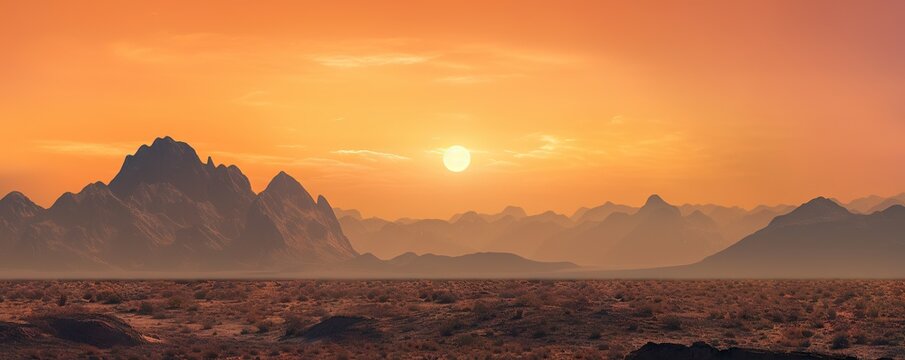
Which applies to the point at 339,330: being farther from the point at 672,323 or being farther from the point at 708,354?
the point at 708,354

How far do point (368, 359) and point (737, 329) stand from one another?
73.2 ft

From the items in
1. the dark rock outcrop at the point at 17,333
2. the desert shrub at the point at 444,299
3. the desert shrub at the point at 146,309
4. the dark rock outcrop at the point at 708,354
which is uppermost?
the desert shrub at the point at 444,299

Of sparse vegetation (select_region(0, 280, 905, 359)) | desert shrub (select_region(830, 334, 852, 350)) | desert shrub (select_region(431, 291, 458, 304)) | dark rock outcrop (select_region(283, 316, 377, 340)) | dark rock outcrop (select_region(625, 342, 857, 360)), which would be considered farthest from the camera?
desert shrub (select_region(431, 291, 458, 304))

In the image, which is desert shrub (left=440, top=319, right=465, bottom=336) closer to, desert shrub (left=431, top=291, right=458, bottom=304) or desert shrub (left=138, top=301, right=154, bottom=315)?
desert shrub (left=431, top=291, right=458, bottom=304)

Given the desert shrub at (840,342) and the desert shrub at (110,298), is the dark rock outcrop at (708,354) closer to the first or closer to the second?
the desert shrub at (840,342)

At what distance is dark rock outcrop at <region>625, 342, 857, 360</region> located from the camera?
34.4 m

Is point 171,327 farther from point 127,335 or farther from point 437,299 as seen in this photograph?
point 437,299

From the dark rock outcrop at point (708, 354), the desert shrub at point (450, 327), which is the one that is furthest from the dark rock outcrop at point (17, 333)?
the dark rock outcrop at point (708, 354)

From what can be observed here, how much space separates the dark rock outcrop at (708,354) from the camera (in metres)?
34.4

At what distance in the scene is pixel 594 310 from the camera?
6134 centimetres

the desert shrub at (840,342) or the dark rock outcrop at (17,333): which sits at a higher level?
the desert shrub at (840,342)

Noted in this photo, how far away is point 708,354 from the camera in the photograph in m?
35.7

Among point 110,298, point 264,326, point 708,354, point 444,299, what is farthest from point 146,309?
point 708,354

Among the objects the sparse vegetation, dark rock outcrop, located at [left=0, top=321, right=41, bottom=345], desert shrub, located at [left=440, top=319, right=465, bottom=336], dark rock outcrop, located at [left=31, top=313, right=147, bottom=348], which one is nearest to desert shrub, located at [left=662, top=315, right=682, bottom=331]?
the sparse vegetation
